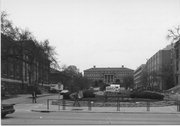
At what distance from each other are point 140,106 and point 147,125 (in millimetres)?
20299

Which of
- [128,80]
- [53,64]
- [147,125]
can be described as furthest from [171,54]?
[147,125]

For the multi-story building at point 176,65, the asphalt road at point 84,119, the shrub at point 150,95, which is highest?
the multi-story building at point 176,65

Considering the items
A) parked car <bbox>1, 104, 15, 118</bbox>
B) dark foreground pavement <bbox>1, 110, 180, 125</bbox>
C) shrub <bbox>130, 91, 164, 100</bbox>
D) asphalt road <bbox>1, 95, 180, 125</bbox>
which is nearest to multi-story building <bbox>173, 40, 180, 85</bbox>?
shrub <bbox>130, 91, 164, 100</bbox>

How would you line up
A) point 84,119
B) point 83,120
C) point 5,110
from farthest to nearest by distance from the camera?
point 5,110 < point 84,119 < point 83,120

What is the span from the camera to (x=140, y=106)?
37062 mm

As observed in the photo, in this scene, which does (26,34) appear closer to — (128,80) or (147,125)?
(147,125)

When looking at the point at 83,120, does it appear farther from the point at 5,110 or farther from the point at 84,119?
the point at 5,110

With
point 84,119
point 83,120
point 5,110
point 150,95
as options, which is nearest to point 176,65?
point 150,95

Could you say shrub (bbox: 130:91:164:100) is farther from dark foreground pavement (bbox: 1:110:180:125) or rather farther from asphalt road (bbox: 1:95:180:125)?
dark foreground pavement (bbox: 1:110:180:125)

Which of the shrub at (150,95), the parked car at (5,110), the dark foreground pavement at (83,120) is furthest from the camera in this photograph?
the shrub at (150,95)

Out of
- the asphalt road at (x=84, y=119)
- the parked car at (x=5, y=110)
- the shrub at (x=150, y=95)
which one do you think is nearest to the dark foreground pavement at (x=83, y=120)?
the asphalt road at (x=84, y=119)

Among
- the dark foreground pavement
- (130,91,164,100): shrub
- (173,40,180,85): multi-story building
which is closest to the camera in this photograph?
the dark foreground pavement

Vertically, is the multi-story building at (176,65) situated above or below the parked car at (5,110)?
above

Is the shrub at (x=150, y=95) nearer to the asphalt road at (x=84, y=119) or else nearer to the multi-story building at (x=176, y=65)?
the asphalt road at (x=84, y=119)
